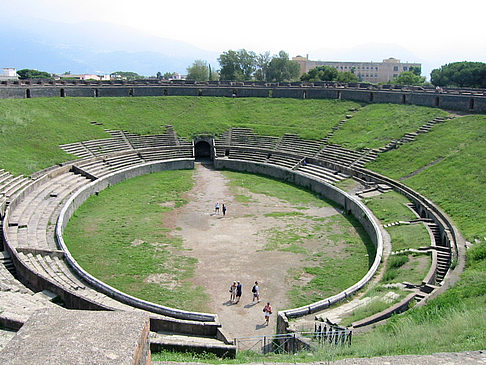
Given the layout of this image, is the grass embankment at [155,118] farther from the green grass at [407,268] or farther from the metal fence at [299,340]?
the metal fence at [299,340]

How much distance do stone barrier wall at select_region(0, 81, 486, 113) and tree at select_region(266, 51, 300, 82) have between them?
35310mm

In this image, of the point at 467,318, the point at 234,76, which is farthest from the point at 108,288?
the point at 234,76

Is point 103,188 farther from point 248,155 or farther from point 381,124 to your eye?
point 381,124

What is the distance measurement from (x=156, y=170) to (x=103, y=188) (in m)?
7.03

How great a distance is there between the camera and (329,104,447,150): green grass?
4041 centimetres

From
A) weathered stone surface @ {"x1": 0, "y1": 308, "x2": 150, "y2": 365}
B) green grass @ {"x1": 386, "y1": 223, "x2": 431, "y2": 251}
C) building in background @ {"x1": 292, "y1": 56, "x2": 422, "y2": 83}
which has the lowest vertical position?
green grass @ {"x1": 386, "y1": 223, "x2": 431, "y2": 251}

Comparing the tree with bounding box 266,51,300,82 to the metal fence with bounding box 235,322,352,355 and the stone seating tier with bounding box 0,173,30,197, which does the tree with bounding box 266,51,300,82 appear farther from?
the metal fence with bounding box 235,322,352,355

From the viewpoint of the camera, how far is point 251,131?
46844 millimetres

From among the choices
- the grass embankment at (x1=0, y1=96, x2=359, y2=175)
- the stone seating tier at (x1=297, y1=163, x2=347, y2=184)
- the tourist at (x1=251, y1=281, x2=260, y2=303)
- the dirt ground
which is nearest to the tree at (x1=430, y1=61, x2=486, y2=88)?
the grass embankment at (x1=0, y1=96, x2=359, y2=175)

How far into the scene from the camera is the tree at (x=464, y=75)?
69062 mm

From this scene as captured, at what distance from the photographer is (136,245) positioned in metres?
24.6

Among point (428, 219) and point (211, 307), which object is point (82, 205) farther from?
point (428, 219)

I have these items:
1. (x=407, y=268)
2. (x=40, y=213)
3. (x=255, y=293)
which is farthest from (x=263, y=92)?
(x=255, y=293)

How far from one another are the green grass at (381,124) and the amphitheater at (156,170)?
1170 millimetres
